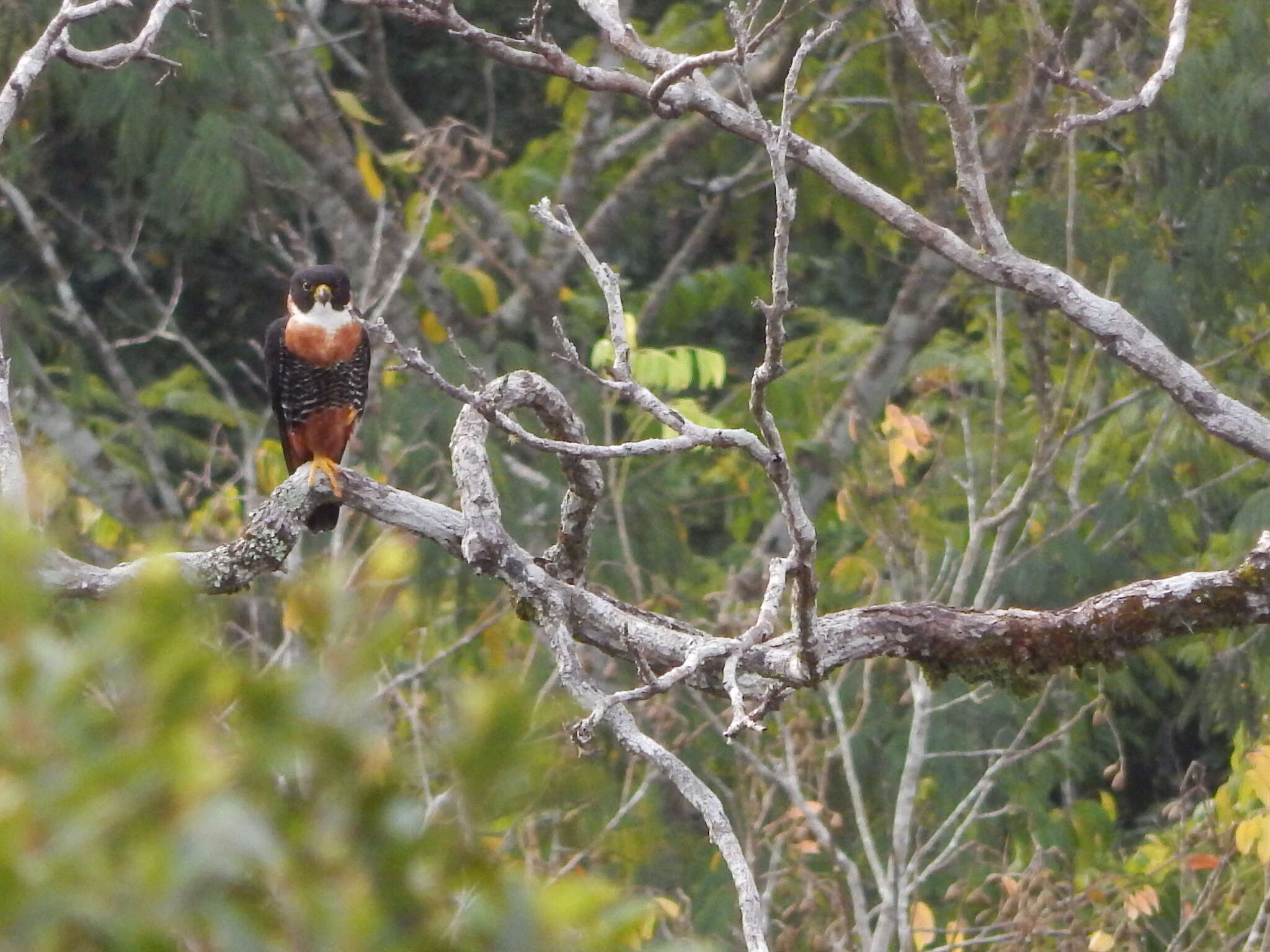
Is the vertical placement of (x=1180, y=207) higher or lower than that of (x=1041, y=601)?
higher

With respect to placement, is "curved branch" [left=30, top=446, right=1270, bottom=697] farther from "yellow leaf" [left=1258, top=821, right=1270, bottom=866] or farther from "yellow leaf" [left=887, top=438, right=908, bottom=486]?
"yellow leaf" [left=887, top=438, right=908, bottom=486]

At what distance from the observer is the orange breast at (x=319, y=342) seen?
4418mm

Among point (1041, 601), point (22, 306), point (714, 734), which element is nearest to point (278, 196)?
point (22, 306)

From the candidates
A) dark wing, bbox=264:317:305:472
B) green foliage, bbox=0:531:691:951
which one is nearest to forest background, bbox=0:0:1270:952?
dark wing, bbox=264:317:305:472

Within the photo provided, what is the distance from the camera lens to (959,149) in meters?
A: 2.86

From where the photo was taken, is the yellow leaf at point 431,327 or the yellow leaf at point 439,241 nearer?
the yellow leaf at point 431,327

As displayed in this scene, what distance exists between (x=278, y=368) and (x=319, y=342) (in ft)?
0.54

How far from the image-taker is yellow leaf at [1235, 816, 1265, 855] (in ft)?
13.9

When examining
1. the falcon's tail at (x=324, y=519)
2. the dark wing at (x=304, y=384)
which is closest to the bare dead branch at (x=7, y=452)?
the falcon's tail at (x=324, y=519)

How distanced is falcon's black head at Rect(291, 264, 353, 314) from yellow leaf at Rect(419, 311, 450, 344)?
5.69ft

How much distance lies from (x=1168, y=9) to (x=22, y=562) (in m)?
4.66

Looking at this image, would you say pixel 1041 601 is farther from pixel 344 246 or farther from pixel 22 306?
pixel 22 306

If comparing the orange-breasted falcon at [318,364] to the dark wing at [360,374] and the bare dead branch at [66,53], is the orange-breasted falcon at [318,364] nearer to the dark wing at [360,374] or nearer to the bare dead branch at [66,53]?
the dark wing at [360,374]

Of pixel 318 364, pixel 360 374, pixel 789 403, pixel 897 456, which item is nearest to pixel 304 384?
pixel 318 364
